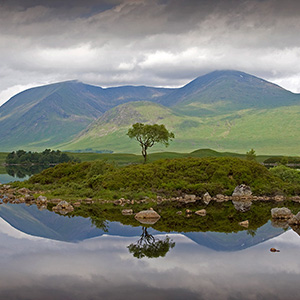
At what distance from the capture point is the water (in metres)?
23.6

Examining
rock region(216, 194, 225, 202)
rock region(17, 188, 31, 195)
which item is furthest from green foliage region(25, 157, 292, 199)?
rock region(17, 188, 31, 195)

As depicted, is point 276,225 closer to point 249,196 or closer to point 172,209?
point 172,209

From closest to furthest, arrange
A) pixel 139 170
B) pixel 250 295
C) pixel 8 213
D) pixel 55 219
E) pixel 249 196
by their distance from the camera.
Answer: pixel 250 295
pixel 55 219
pixel 8 213
pixel 249 196
pixel 139 170

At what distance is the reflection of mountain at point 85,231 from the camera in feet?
115

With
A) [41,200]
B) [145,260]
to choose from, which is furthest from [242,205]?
[145,260]

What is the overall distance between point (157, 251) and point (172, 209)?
18.7 m

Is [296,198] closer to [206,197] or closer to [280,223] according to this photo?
[206,197]

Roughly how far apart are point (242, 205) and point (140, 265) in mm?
28791

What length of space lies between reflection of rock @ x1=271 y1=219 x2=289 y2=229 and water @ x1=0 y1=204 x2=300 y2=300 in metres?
0.81

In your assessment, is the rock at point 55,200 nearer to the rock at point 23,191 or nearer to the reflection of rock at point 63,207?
the reflection of rock at point 63,207

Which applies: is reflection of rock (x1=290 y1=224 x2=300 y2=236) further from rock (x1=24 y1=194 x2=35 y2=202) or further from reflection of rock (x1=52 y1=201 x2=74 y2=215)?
rock (x1=24 y1=194 x2=35 y2=202)

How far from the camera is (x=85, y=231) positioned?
39.6 metres

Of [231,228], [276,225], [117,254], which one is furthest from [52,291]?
[276,225]

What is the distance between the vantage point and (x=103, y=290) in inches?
934
